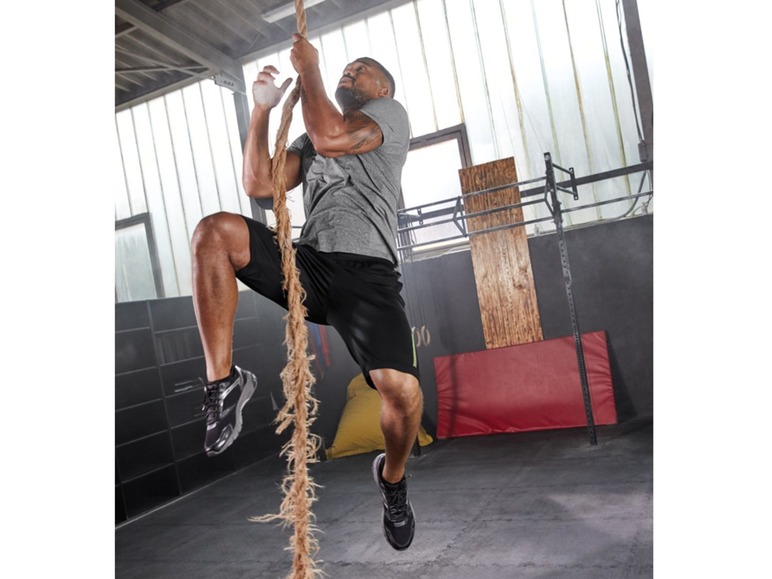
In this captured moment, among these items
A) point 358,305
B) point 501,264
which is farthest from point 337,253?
point 501,264

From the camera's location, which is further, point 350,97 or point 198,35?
point 198,35

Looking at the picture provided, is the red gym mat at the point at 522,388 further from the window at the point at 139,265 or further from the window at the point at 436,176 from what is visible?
the window at the point at 139,265

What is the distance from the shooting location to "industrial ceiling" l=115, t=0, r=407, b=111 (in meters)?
6.22

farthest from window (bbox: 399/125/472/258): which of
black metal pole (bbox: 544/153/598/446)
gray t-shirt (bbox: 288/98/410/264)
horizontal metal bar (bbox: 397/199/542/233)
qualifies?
gray t-shirt (bbox: 288/98/410/264)

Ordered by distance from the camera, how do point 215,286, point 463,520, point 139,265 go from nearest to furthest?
point 215,286 < point 463,520 < point 139,265

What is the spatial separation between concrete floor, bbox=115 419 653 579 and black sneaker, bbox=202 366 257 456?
77.1 inches

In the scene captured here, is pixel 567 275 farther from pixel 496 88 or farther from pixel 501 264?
pixel 496 88

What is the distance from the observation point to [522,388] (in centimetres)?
596

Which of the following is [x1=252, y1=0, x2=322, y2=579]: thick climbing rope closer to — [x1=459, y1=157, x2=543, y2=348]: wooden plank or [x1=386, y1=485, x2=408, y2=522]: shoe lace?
[x1=386, y1=485, x2=408, y2=522]: shoe lace

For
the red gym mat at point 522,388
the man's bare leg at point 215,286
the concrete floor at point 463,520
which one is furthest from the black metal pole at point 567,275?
the man's bare leg at point 215,286

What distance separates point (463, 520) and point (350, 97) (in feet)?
9.05

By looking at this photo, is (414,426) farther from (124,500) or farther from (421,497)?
(124,500)
